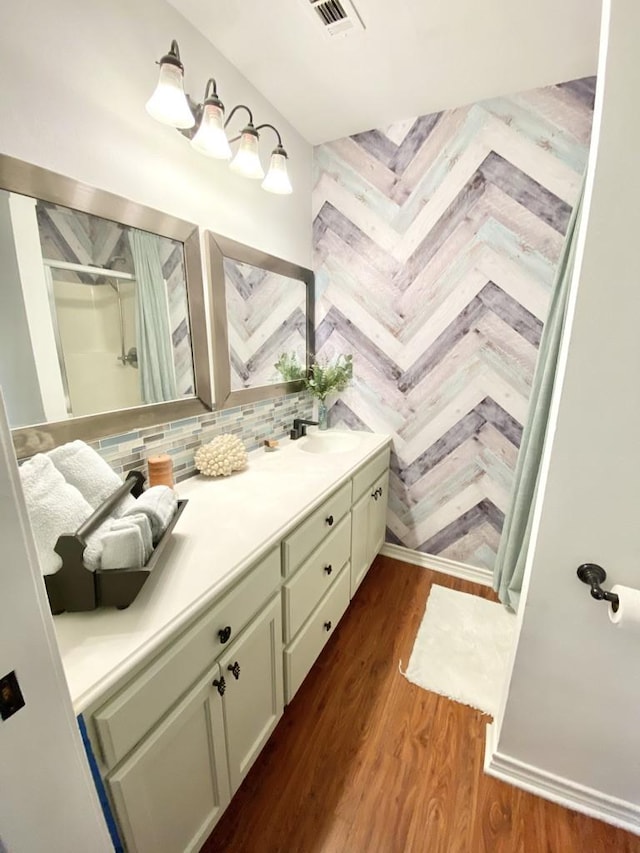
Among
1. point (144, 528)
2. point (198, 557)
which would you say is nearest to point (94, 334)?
point (144, 528)

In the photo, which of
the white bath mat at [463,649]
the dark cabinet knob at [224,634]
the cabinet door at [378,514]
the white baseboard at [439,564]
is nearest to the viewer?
the dark cabinet knob at [224,634]

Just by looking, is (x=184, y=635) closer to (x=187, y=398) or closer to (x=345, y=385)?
(x=187, y=398)

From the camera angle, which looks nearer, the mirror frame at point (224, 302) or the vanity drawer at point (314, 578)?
the vanity drawer at point (314, 578)

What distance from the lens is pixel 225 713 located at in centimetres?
89

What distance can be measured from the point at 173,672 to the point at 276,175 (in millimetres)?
1768

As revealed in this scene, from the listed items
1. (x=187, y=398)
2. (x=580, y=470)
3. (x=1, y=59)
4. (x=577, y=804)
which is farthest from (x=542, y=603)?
(x=1, y=59)

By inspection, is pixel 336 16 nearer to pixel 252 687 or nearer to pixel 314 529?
pixel 314 529

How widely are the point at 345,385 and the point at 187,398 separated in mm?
1064

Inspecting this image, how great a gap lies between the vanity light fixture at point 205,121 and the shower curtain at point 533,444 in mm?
1210

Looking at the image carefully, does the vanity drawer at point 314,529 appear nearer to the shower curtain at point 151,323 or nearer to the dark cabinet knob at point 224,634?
the dark cabinet knob at point 224,634

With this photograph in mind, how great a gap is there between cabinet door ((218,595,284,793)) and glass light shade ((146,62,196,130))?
4.90 feet

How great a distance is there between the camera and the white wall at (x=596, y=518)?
2.38 feet

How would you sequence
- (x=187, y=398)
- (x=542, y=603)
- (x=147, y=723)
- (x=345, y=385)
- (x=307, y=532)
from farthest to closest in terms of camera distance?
(x=345, y=385) → (x=187, y=398) → (x=307, y=532) → (x=542, y=603) → (x=147, y=723)

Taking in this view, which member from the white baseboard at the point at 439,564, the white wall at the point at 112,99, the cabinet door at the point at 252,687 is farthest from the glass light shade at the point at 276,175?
the white baseboard at the point at 439,564
